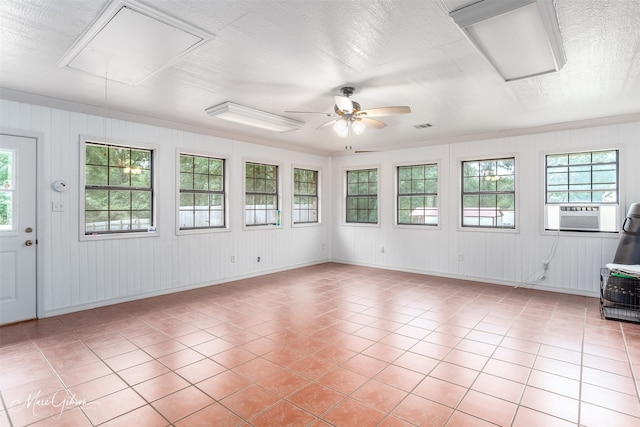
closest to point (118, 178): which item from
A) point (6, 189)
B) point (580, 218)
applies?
point (6, 189)

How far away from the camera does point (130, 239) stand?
4820 millimetres

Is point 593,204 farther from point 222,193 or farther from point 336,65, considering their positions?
point 222,193

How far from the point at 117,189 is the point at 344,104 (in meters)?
3.45

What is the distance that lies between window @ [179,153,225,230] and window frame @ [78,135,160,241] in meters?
0.43

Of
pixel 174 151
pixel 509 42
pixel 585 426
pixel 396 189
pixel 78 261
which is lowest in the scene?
pixel 585 426

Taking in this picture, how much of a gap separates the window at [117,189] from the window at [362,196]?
438 centimetres

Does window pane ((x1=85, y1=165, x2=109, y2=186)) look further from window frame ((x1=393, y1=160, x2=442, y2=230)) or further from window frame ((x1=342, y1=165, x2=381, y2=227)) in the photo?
window frame ((x1=393, y1=160, x2=442, y2=230))

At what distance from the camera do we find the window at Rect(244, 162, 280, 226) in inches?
256

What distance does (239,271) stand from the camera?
6.22 meters

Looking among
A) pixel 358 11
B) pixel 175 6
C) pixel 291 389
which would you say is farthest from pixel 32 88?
pixel 291 389

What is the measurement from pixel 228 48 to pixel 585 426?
3.67m

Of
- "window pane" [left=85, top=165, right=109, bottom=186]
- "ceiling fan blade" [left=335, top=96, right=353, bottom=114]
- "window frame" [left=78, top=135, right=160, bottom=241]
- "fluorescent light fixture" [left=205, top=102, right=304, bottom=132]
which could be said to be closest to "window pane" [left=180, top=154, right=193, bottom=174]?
"window frame" [left=78, top=135, right=160, bottom=241]

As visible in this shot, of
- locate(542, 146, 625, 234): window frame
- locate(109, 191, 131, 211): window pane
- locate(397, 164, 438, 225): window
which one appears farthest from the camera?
locate(397, 164, 438, 225): window

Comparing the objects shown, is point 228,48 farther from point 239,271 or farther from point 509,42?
point 239,271
